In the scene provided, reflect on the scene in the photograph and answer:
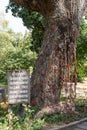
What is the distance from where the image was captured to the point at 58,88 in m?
8.17

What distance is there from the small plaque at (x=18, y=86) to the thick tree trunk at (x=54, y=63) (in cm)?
105

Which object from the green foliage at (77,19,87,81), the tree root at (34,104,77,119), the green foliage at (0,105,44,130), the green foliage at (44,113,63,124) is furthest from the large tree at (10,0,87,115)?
the green foliage at (77,19,87,81)

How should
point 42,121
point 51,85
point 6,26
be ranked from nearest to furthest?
point 42,121 < point 51,85 < point 6,26

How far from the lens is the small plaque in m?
6.89

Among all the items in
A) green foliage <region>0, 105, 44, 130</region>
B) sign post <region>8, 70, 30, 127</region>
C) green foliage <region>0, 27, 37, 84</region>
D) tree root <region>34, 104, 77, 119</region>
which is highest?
green foliage <region>0, 27, 37, 84</region>

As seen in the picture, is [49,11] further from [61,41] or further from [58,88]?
[58,88]

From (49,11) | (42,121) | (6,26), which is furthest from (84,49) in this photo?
→ (6,26)

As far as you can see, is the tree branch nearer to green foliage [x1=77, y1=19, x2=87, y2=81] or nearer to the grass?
the grass

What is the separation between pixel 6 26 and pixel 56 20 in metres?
36.4

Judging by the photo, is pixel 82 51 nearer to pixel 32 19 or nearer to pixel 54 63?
pixel 32 19

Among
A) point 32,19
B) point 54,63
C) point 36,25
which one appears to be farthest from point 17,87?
point 36,25

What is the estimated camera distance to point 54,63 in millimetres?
8055

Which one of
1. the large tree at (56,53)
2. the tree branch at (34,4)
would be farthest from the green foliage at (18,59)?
the large tree at (56,53)

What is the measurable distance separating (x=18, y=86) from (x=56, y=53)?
1531mm
